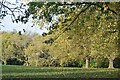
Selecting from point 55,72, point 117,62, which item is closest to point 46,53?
point 55,72

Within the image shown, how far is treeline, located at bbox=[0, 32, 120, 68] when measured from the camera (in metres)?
2.43

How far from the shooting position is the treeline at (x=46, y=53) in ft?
7.98

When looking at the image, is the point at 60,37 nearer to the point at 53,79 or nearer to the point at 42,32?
the point at 42,32

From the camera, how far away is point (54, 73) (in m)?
2.47

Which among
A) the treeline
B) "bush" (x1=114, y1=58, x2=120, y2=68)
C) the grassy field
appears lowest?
the grassy field

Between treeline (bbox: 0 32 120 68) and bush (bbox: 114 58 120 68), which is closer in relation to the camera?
treeline (bbox: 0 32 120 68)

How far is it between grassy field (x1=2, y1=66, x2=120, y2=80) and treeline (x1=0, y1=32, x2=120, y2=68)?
0.13 ft

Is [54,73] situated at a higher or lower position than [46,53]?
lower

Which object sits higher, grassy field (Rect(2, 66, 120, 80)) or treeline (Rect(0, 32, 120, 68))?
treeline (Rect(0, 32, 120, 68))

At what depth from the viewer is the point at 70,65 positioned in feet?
8.33

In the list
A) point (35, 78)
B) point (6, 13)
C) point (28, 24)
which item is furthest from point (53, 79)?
point (6, 13)

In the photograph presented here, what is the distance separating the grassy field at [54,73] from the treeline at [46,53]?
40 millimetres

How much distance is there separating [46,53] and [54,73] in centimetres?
18

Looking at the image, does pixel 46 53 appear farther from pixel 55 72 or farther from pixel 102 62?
pixel 102 62
